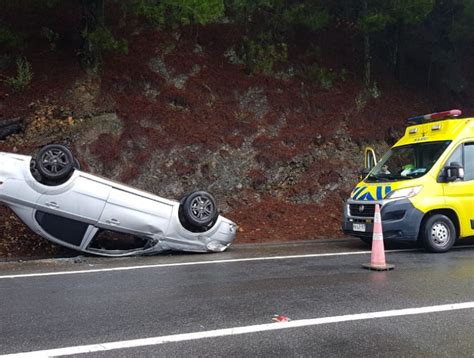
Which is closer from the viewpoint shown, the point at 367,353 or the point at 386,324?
the point at 367,353

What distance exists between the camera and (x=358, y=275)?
7.03 metres

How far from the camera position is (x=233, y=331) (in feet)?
14.9

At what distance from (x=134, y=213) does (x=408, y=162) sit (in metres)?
5.56

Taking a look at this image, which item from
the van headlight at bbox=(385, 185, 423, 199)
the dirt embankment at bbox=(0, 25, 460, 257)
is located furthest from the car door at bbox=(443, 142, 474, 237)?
the dirt embankment at bbox=(0, 25, 460, 257)

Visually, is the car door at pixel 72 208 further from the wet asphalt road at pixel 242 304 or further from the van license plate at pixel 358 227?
the van license plate at pixel 358 227

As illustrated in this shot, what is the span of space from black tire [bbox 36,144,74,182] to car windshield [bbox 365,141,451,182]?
19.4 ft

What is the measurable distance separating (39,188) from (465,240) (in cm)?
890

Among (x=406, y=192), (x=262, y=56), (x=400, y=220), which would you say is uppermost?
(x=262, y=56)

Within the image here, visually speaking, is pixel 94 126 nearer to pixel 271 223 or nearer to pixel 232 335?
pixel 271 223

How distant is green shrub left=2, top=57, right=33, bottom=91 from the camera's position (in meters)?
13.5

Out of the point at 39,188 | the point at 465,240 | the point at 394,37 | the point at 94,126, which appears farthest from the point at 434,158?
the point at 394,37

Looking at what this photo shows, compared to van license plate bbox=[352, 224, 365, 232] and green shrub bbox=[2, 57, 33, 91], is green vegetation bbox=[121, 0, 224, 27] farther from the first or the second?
van license plate bbox=[352, 224, 365, 232]

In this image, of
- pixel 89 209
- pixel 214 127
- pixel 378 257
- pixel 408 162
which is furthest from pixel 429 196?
pixel 214 127

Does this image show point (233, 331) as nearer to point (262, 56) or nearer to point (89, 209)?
point (89, 209)
